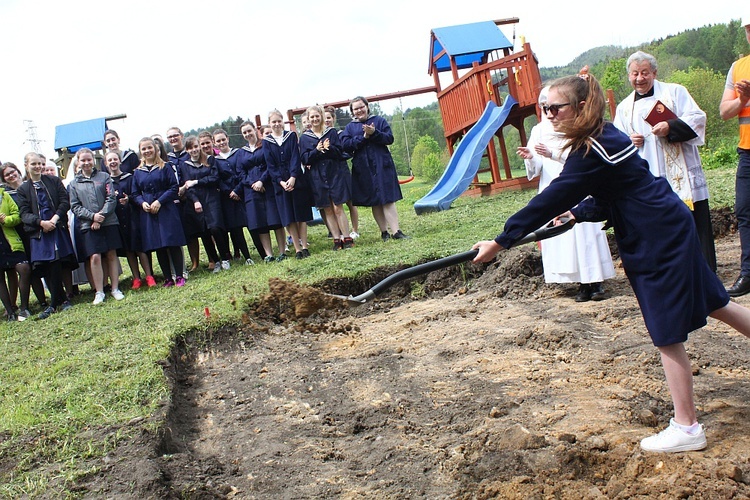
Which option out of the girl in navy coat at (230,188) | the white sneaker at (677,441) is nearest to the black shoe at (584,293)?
the white sneaker at (677,441)

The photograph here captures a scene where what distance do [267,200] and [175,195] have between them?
1312 millimetres

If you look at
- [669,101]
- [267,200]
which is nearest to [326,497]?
[669,101]

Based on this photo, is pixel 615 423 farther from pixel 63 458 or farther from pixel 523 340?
pixel 63 458

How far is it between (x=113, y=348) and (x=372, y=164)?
5.10 m

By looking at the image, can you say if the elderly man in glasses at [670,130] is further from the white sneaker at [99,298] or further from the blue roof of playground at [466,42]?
the blue roof of playground at [466,42]

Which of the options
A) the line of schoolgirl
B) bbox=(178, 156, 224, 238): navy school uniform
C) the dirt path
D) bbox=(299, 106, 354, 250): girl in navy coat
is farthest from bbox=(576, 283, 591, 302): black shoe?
bbox=(178, 156, 224, 238): navy school uniform

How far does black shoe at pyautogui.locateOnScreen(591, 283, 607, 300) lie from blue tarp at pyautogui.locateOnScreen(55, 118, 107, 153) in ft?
52.3

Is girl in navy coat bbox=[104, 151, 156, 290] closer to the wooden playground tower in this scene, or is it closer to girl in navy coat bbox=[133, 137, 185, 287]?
girl in navy coat bbox=[133, 137, 185, 287]

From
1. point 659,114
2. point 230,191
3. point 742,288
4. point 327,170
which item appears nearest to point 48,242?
point 230,191

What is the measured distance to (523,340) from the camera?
17.6ft

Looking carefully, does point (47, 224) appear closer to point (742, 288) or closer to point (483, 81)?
point (742, 288)

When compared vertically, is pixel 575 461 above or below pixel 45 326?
below

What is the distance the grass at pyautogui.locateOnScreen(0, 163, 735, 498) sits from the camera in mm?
4070

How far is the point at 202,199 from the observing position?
34.0 ft
